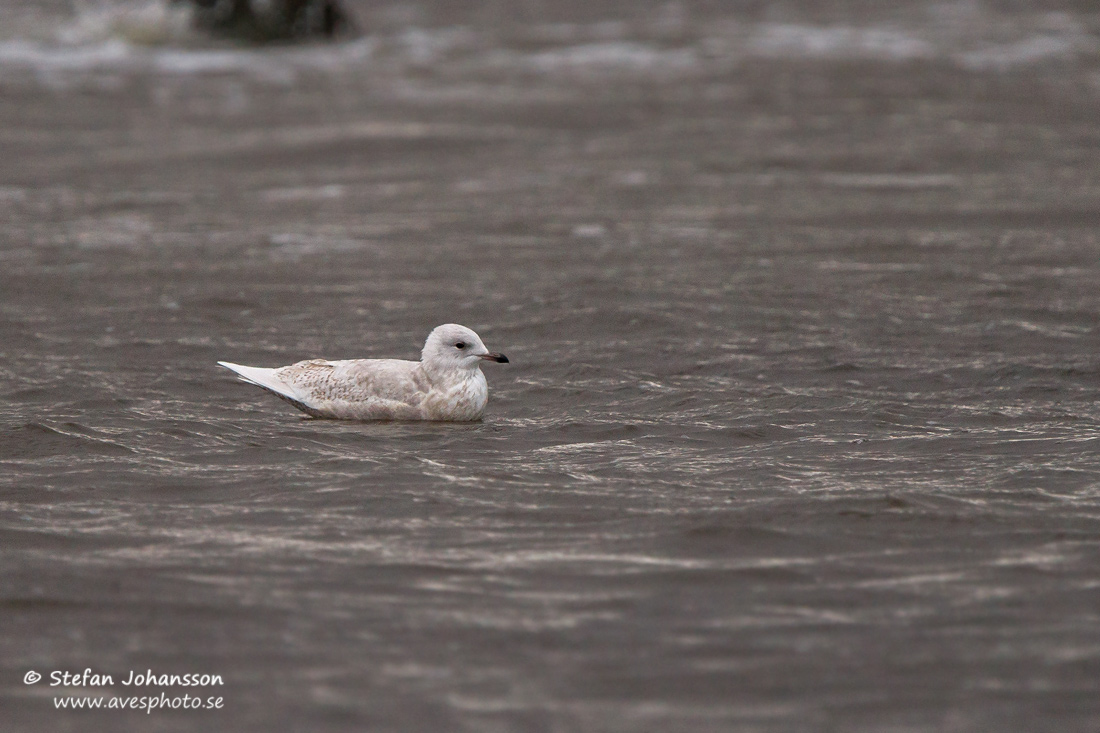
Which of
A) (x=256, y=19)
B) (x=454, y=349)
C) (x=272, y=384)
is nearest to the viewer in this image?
(x=454, y=349)

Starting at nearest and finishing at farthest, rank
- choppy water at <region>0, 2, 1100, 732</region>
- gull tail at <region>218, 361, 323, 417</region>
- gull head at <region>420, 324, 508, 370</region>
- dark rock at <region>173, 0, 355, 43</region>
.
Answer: choppy water at <region>0, 2, 1100, 732</region> < gull head at <region>420, 324, 508, 370</region> < gull tail at <region>218, 361, 323, 417</region> < dark rock at <region>173, 0, 355, 43</region>

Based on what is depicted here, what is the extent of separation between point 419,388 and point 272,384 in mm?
1025

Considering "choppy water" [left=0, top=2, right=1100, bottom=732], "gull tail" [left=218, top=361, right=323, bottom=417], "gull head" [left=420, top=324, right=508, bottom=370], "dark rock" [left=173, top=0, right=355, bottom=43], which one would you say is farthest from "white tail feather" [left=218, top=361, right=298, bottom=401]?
"dark rock" [left=173, top=0, right=355, bottom=43]

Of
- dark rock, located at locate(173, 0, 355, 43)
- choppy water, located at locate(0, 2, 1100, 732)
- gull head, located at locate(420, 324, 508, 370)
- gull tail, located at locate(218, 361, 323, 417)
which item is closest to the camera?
choppy water, located at locate(0, 2, 1100, 732)

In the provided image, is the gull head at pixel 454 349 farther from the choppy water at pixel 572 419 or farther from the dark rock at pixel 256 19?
the dark rock at pixel 256 19

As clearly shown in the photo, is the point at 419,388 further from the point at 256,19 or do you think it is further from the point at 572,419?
the point at 256,19

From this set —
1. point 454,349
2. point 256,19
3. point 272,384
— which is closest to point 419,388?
point 454,349

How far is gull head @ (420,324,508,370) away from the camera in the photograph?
10633 millimetres

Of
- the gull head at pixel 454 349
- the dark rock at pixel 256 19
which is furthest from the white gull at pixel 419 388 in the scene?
the dark rock at pixel 256 19

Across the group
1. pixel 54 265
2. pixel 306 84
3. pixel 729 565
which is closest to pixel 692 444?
pixel 729 565

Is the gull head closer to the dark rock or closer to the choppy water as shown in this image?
the choppy water

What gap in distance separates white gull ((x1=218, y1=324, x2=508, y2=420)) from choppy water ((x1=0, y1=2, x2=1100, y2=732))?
19cm

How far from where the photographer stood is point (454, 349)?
420 inches

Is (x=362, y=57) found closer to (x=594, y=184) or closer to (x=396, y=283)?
(x=594, y=184)
